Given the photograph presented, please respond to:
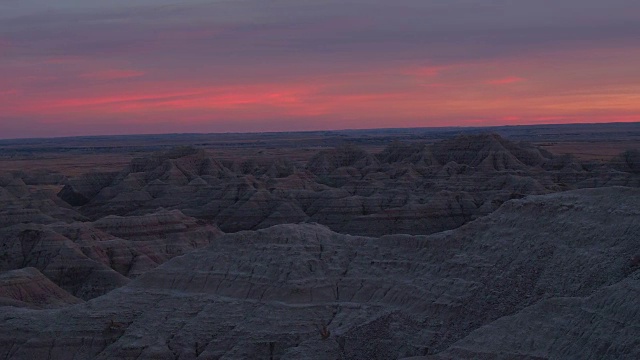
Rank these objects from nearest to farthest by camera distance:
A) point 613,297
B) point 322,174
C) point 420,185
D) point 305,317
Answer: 1. point 613,297
2. point 305,317
3. point 420,185
4. point 322,174

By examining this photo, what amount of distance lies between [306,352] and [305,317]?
6.50ft

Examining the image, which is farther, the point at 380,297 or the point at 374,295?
the point at 374,295

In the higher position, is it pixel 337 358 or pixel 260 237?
pixel 260 237

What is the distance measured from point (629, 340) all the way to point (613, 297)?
1.96 metres

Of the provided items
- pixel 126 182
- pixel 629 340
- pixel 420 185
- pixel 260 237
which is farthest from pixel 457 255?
pixel 126 182

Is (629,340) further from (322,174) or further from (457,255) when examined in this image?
(322,174)

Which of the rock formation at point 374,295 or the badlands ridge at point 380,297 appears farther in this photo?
the rock formation at point 374,295

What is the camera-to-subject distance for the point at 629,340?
2294 centimetres

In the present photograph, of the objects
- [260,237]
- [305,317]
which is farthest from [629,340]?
[260,237]

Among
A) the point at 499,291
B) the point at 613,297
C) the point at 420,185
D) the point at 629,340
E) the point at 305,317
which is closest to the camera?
the point at 629,340

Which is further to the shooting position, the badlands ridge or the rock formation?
the rock formation

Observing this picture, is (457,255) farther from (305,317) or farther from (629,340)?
(629,340)

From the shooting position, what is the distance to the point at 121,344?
34.7m

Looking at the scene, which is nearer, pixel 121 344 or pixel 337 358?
pixel 337 358
